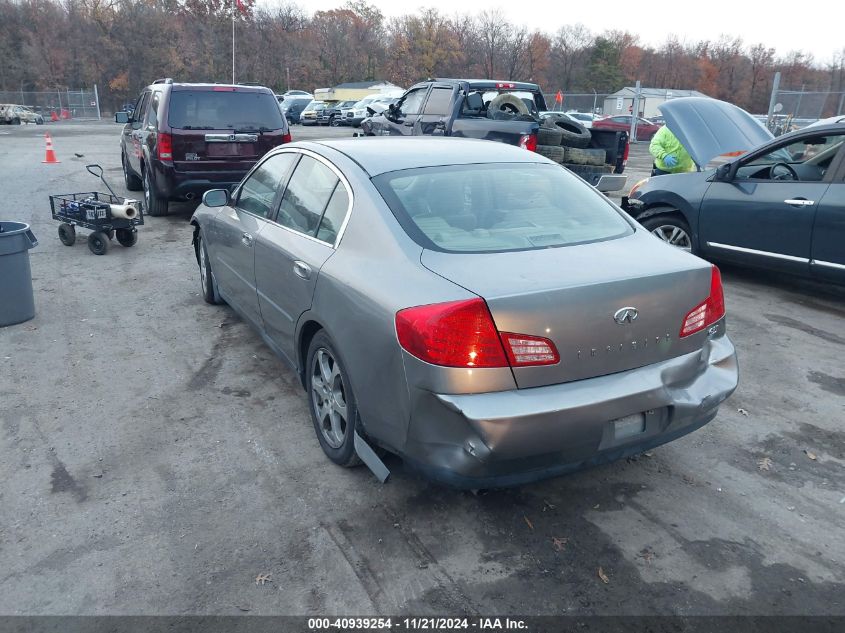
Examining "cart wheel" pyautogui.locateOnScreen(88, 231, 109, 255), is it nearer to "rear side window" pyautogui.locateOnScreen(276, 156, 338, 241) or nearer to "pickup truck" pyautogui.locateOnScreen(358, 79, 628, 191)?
"rear side window" pyautogui.locateOnScreen(276, 156, 338, 241)

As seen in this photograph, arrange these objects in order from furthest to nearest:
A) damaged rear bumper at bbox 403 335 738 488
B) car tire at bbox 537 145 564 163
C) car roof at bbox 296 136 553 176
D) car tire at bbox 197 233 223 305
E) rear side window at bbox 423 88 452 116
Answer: rear side window at bbox 423 88 452 116, car tire at bbox 537 145 564 163, car tire at bbox 197 233 223 305, car roof at bbox 296 136 553 176, damaged rear bumper at bbox 403 335 738 488

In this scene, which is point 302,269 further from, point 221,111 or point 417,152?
point 221,111

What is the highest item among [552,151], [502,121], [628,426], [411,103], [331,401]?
[411,103]

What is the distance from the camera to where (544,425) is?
2684mm

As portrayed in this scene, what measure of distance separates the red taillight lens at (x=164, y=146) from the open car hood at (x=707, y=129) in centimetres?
635

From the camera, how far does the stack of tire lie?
10.1 m

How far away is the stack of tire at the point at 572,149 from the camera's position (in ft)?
33.1

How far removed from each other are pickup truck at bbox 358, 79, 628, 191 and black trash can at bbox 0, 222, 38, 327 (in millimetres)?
6720

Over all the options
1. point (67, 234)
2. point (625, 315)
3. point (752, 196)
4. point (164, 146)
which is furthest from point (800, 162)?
point (67, 234)

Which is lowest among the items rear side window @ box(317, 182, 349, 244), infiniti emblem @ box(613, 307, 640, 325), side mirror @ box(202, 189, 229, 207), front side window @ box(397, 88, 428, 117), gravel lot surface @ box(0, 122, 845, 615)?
gravel lot surface @ box(0, 122, 845, 615)

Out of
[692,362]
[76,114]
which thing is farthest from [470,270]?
[76,114]

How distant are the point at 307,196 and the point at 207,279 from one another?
2.60 metres

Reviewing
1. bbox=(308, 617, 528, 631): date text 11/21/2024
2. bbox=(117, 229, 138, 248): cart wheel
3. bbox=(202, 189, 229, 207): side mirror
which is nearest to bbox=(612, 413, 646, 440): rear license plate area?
bbox=(308, 617, 528, 631): date text 11/21/2024

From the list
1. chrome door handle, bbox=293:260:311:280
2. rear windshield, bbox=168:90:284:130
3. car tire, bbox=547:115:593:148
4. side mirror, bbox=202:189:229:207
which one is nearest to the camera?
chrome door handle, bbox=293:260:311:280
